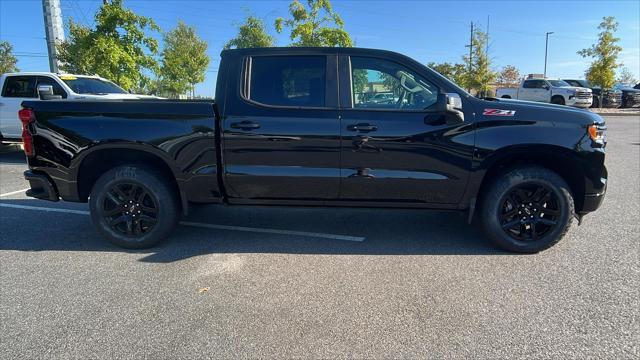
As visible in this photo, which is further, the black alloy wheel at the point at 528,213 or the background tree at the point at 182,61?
the background tree at the point at 182,61

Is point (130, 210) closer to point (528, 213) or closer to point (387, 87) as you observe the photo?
point (387, 87)

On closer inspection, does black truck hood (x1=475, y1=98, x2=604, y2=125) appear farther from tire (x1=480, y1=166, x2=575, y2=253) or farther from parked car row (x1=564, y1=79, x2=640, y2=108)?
parked car row (x1=564, y1=79, x2=640, y2=108)

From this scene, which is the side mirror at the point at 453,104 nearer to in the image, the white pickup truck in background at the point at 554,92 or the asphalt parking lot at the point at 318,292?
the asphalt parking lot at the point at 318,292

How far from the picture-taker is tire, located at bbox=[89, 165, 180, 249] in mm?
3996

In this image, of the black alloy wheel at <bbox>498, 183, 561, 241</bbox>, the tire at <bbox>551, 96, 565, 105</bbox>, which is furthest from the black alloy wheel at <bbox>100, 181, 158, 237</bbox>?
the tire at <bbox>551, 96, 565, 105</bbox>

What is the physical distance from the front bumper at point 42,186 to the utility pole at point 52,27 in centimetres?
1289

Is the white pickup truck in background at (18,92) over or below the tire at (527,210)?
over

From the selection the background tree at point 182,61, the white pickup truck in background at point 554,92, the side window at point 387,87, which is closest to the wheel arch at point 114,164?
the side window at point 387,87

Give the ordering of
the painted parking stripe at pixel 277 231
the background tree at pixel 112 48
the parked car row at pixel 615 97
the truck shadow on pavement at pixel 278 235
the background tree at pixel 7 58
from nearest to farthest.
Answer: the truck shadow on pavement at pixel 278 235 < the painted parking stripe at pixel 277 231 < the background tree at pixel 112 48 < the parked car row at pixel 615 97 < the background tree at pixel 7 58

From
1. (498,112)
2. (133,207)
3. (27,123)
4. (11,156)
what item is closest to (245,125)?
(133,207)

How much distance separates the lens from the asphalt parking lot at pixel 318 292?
8.23ft

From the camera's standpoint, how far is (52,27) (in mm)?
14359

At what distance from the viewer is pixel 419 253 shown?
12.8 feet

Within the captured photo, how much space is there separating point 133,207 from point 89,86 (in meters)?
7.06
